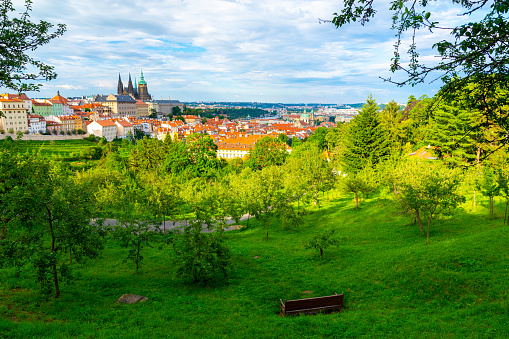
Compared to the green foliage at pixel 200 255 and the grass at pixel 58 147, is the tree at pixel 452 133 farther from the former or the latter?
the grass at pixel 58 147

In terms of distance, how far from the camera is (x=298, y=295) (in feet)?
38.9

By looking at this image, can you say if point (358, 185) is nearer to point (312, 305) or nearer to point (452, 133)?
Result: point (452, 133)

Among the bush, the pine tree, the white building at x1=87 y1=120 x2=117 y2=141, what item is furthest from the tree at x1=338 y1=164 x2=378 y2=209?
the white building at x1=87 y1=120 x2=117 y2=141

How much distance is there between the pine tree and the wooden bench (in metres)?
28.7

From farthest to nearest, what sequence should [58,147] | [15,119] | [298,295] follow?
1. [15,119]
2. [58,147]
3. [298,295]

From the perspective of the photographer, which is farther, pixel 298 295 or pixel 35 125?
A: pixel 35 125

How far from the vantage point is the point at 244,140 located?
11812 cm

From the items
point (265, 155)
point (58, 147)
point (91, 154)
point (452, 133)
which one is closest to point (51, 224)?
point (452, 133)

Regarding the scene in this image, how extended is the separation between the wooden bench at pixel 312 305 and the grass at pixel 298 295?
1.20 feet

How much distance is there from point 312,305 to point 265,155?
48.6 meters

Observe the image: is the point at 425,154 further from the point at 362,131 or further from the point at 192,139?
the point at 192,139

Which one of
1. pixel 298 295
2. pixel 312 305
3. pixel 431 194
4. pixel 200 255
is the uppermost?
pixel 431 194

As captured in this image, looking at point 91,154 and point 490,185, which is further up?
point 490,185

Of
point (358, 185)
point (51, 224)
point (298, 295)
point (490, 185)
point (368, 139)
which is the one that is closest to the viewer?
point (51, 224)
